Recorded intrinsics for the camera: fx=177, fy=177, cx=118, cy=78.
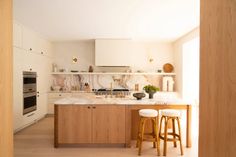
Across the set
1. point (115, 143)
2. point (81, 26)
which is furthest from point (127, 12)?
point (115, 143)

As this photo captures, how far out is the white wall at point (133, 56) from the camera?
6188 mm

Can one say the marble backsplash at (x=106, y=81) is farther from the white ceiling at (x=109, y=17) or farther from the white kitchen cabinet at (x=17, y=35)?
the white kitchen cabinet at (x=17, y=35)

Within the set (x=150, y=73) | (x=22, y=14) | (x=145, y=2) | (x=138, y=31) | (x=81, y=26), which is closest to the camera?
(x=145, y=2)

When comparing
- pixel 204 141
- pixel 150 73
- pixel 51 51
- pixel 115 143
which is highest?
pixel 51 51

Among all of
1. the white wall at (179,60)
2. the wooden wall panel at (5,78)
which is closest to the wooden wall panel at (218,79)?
the wooden wall panel at (5,78)

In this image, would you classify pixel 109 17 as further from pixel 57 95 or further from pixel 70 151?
pixel 57 95

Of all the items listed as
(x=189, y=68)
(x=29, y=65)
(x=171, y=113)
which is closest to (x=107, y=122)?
(x=171, y=113)

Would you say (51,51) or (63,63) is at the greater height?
(51,51)

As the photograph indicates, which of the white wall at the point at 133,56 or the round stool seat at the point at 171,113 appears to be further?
the white wall at the point at 133,56

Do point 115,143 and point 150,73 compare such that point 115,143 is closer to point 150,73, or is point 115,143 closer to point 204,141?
point 204,141

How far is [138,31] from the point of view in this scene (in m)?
4.71

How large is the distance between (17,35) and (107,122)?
281cm

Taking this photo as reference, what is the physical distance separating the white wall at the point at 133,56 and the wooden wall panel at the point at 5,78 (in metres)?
4.90

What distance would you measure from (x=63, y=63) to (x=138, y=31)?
2966 millimetres
